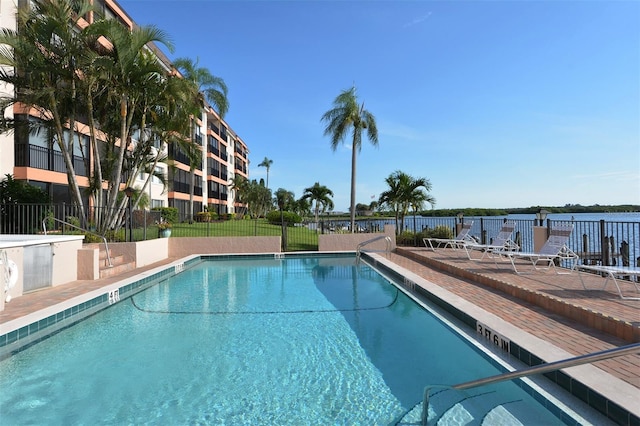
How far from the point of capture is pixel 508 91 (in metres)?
13.0

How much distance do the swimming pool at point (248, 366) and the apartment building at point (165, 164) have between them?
1053cm

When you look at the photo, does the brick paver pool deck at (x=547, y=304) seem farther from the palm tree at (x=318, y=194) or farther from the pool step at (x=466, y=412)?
the palm tree at (x=318, y=194)

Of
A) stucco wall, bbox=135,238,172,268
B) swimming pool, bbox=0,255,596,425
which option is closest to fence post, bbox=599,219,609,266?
swimming pool, bbox=0,255,596,425

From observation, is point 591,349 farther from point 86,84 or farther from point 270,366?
point 86,84

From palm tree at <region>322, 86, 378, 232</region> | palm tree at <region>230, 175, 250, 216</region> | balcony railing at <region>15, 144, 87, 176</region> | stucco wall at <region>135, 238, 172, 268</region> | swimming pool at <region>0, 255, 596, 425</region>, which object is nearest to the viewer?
swimming pool at <region>0, 255, 596, 425</region>

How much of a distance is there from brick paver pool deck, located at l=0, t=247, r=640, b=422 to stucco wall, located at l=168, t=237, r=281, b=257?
542cm

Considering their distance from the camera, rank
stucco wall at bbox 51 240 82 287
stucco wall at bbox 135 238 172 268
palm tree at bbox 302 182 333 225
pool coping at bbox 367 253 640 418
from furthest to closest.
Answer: palm tree at bbox 302 182 333 225 → stucco wall at bbox 135 238 172 268 → stucco wall at bbox 51 240 82 287 → pool coping at bbox 367 253 640 418

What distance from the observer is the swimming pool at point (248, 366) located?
353cm

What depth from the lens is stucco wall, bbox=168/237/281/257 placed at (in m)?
15.2

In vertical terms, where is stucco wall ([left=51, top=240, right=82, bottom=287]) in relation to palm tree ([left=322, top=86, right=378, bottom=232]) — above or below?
below

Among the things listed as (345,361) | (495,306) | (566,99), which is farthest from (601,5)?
(345,361)

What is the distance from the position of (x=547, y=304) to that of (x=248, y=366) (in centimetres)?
473

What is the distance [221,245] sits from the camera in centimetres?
1564

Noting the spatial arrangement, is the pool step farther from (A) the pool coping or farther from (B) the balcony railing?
(B) the balcony railing
